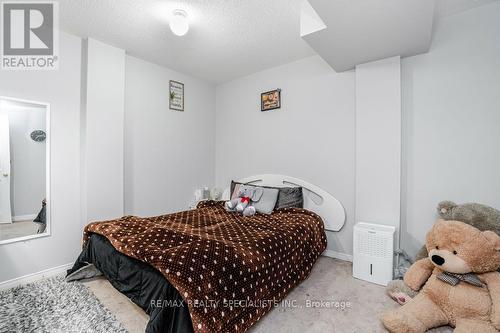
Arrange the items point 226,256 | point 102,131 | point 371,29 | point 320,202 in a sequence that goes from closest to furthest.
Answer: point 226,256 → point 371,29 → point 102,131 → point 320,202

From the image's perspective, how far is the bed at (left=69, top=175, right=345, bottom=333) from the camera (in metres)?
1.30

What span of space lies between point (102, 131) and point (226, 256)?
2.23 metres

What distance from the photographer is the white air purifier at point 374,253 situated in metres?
2.20

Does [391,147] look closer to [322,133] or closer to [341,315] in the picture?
[322,133]

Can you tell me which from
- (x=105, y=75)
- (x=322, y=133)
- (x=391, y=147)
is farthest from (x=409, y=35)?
(x=105, y=75)

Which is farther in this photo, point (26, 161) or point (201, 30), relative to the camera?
point (201, 30)

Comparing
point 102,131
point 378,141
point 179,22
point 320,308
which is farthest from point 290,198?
point 102,131

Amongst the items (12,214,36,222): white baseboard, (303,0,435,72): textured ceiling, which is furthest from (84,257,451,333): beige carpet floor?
(303,0,435,72): textured ceiling

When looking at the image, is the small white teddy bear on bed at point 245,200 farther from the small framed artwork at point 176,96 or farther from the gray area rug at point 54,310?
the small framed artwork at point 176,96

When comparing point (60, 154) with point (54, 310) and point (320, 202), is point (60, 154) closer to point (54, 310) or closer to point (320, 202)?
point (54, 310)

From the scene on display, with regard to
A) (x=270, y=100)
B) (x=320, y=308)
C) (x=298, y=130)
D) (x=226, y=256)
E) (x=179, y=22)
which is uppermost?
(x=179, y=22)

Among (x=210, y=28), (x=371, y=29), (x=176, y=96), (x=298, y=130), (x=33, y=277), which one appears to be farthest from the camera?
(x=176, y=96)

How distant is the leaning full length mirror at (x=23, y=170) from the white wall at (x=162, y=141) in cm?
84

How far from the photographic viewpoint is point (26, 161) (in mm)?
2357
